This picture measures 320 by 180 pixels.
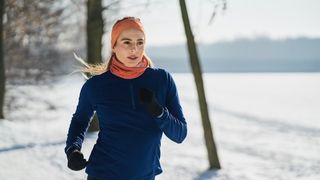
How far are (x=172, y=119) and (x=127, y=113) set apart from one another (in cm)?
23

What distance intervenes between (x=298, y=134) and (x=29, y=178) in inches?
455

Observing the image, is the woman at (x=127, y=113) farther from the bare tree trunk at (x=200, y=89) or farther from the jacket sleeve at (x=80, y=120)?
the bare tree trunk at (x=200, y=89)

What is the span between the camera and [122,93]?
7.42 ft

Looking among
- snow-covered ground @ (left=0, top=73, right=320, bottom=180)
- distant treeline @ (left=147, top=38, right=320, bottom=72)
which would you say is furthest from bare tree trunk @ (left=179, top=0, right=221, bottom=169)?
distant treeline @ (left=147, top=38, right=320, bottom=72)

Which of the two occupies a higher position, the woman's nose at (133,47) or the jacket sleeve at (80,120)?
the woman's nose at (133,47)

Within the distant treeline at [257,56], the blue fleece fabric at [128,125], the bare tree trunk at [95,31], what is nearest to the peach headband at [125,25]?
the blue fleece fabric at [128,125]

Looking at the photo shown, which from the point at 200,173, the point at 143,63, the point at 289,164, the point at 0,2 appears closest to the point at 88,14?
the point at 0,2

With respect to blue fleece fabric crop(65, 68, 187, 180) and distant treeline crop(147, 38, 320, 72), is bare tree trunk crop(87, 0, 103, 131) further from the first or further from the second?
distant treeline crop(147, 38, 320, 72)

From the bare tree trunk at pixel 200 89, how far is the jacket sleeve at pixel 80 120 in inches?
200

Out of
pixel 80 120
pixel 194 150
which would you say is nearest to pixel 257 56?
pixel 194 150

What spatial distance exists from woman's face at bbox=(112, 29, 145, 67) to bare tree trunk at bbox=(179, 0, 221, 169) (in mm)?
5092

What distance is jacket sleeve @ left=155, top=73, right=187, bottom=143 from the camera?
6.86ft

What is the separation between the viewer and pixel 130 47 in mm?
2248

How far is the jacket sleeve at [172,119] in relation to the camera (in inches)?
82.4
